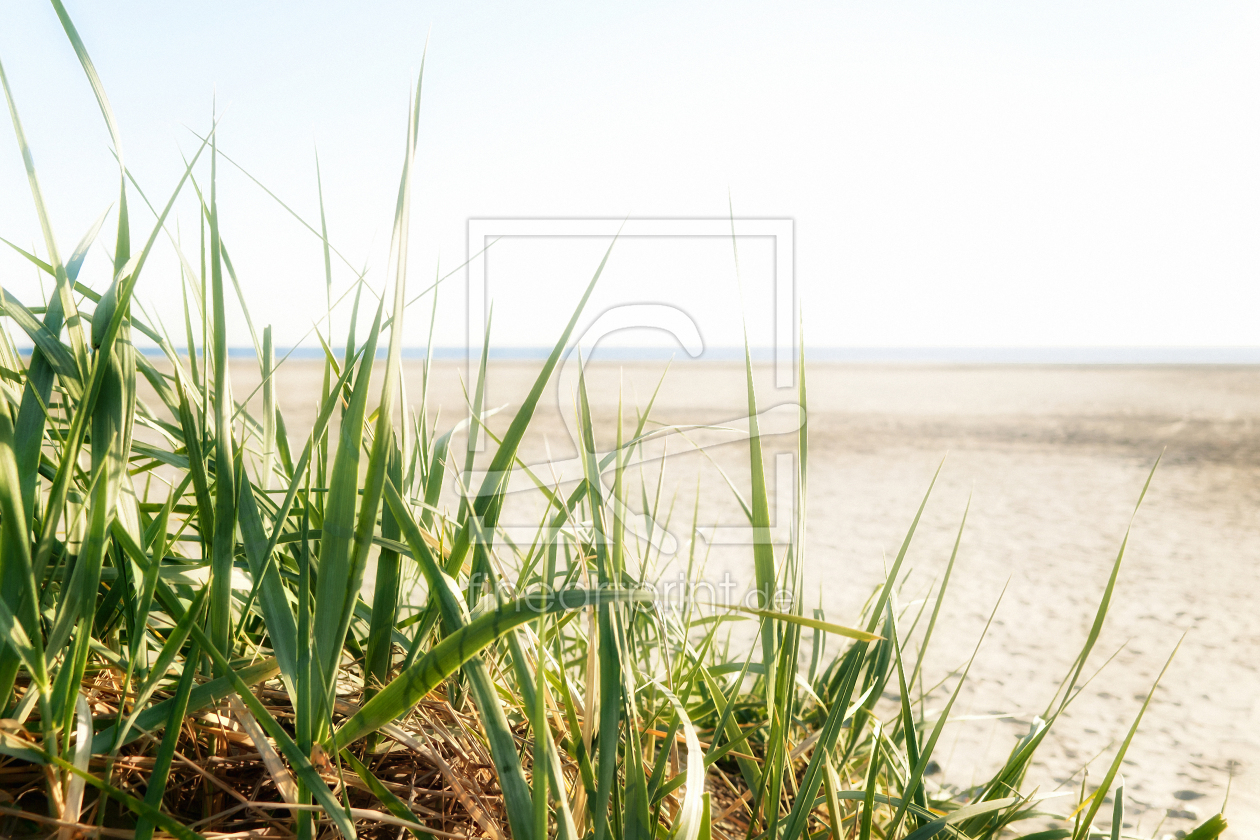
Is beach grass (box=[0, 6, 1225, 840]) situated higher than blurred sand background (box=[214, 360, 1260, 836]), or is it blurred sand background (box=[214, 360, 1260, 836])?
beach grass (box=[0, 6, 1225, 840])

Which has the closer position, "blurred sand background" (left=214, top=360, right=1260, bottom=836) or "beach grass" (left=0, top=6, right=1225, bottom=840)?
"beach grass" (left=0, top=6, right=1225, bottom=840)

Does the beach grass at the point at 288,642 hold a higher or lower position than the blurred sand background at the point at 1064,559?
higher

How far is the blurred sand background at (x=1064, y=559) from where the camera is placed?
2.16m

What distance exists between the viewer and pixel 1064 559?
4098 mm

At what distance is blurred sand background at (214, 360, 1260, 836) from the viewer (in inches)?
85.0

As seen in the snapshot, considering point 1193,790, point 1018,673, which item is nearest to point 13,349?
point 1193,790

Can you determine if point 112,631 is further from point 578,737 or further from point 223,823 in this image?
point 578,737

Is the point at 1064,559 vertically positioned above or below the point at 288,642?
below

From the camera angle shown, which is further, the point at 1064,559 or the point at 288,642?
the point at 1064,559

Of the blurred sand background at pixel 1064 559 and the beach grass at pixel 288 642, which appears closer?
the beach grass at pixel 288 642

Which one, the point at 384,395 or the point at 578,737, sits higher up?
the point at 384,395

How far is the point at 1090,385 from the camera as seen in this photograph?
1608 centimetres

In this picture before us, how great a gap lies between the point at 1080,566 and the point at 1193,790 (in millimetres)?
2228

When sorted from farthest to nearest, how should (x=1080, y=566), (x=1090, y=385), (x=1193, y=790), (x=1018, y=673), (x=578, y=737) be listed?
1. (x=1090, y=385)
2. (x=1080, y=566)
3. (x=1018, y=673)
4. (x=1193, y=790)
5. (x=578, y=737)
